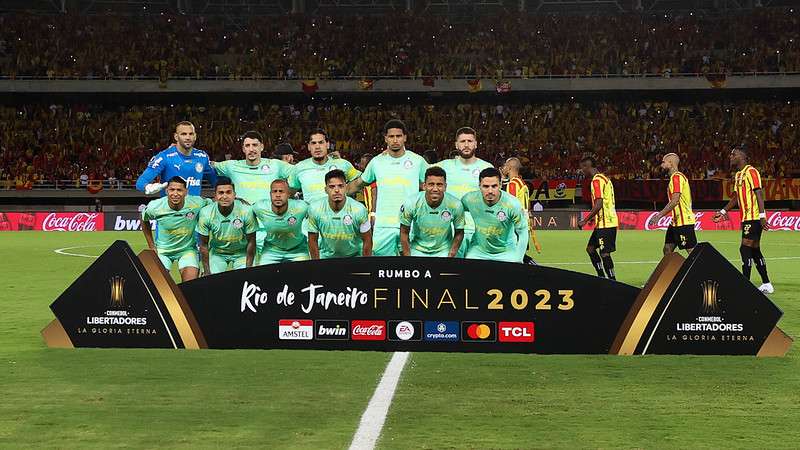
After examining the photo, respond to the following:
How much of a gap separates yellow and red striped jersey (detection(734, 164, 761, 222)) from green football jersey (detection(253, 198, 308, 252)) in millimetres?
6765

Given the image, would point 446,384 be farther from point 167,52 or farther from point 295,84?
point 167,52

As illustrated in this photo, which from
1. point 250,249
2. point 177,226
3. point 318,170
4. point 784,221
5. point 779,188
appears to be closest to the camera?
point 250,249

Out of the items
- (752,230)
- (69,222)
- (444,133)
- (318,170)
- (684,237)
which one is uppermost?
(444,133)

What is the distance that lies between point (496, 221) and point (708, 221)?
28288mm

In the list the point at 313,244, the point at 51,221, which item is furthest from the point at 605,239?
the point at 51,221

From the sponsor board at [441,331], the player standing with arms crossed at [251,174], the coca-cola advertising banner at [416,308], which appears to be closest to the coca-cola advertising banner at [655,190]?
the player standing with arms crossed at [251,174]

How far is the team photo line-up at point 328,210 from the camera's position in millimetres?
10320

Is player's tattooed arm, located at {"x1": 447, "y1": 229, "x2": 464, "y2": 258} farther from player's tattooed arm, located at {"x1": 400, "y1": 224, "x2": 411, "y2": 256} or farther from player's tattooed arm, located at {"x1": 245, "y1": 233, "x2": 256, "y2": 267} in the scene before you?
player's tattooed arm, located at {"x1": 245, "y1": 233, "x2": 256, "y2": 267}

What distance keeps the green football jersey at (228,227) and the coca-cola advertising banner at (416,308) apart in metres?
2.30

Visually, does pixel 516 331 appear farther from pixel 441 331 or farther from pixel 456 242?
pixel 456 242

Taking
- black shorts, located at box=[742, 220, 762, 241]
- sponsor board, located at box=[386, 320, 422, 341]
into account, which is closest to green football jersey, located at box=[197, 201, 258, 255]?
sponsor board, located at box=[386, 320, 422, 341]

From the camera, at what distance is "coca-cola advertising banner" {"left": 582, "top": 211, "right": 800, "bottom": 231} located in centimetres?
3612

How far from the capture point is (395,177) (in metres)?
11.2

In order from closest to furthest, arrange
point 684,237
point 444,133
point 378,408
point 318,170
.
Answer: point 378,408
point 318,170
point 684,237
point 444,133
